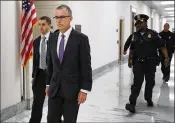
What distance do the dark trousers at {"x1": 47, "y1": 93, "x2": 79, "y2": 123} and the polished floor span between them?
1797mm

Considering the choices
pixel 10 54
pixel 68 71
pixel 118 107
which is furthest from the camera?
pixel 118 107

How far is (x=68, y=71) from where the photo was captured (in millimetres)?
2766

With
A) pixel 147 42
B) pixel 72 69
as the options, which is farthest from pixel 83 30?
pixel 72 69

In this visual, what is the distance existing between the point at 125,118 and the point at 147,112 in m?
0.61

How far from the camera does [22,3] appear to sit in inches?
192

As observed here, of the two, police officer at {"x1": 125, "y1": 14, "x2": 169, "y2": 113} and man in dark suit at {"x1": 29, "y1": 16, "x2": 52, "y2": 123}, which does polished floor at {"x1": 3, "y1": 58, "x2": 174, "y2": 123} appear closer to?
police officer at {"x1": 125, "y1": 14, "x2": 169, "y2": 113}

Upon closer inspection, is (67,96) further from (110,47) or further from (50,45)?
(110,47)

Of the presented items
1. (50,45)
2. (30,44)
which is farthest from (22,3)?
(50,45)

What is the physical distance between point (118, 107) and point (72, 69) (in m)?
3.01

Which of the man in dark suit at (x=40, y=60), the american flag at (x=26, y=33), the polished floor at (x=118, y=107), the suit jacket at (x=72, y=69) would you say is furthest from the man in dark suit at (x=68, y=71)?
the american flag at (x=26, y=33)

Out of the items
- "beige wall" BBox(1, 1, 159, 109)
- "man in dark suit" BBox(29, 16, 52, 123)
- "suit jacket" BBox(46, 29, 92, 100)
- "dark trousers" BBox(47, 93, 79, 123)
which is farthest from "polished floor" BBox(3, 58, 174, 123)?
"suit jacket" BBox(46, 29, 92, 100)

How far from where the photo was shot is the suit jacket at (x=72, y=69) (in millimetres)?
2766

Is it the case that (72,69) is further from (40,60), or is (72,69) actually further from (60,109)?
(40,60)

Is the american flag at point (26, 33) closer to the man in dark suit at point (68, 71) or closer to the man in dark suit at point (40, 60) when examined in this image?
the man in dark suit at point (40, 60)
